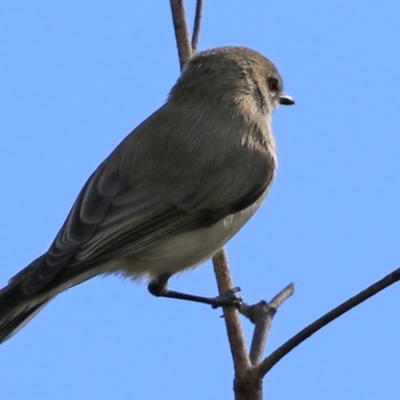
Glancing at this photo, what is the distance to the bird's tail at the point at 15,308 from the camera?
459cm

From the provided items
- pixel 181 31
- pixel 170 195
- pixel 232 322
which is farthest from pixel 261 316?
pixel 181 31

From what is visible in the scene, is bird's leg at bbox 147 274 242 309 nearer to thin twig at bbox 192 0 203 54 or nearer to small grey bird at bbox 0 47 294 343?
small grey bird at bbox 0 47 294 343

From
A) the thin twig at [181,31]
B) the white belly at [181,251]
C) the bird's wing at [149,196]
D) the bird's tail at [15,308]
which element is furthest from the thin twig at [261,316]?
the thin twig at [181,31]

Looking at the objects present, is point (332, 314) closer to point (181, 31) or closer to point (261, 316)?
point (261, 316)

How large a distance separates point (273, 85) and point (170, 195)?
60.2 inches

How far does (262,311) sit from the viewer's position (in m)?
4.56

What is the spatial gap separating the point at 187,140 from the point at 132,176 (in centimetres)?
40

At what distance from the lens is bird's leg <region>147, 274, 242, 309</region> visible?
15.8 ft

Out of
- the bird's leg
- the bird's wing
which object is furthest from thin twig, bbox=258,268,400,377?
the bird's wing

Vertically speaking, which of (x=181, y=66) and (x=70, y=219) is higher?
(x=181, y=66)

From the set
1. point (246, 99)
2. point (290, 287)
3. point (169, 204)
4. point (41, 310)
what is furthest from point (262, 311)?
point (246, 99)

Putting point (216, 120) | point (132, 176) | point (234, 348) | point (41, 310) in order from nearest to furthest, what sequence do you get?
point (234, 348)
point (41, 310)
point (132, 176)
point (216, 120)

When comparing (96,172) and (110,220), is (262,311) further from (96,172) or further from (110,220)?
(96,172)

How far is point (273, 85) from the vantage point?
6.15 m
